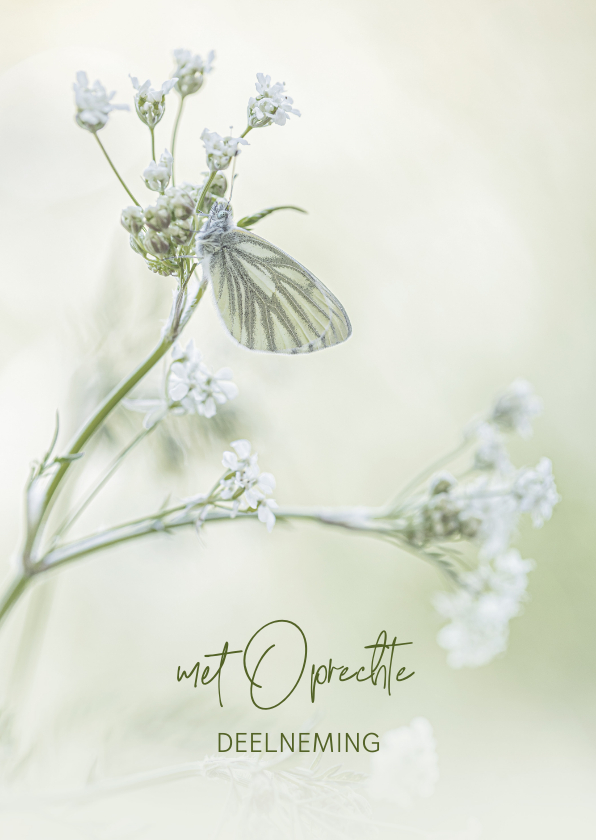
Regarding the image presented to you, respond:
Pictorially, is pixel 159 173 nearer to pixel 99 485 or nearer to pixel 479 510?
pixel 99 485

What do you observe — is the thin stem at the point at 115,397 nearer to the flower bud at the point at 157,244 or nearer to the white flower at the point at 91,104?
the flower bud at the point at 157,244

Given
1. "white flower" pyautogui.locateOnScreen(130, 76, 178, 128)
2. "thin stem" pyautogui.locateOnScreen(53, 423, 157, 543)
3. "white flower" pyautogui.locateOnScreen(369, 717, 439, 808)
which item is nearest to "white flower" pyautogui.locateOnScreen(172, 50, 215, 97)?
"white flower" pyautogui.locateOnScreen(130, 76, 178, 128)

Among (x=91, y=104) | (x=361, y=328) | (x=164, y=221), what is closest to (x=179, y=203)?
(x=164, y=221)

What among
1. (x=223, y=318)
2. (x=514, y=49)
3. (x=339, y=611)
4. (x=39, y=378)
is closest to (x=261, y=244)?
(x=223, y=318)

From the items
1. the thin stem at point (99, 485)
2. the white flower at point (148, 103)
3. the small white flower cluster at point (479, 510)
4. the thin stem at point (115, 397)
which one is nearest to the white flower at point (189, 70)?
the white flower at point (148, 103)

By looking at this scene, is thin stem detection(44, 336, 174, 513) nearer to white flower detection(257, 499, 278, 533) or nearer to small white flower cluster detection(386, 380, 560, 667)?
white flower detection(257, 499, 278, 533)

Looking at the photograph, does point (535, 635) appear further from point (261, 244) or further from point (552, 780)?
point (261, 244)
